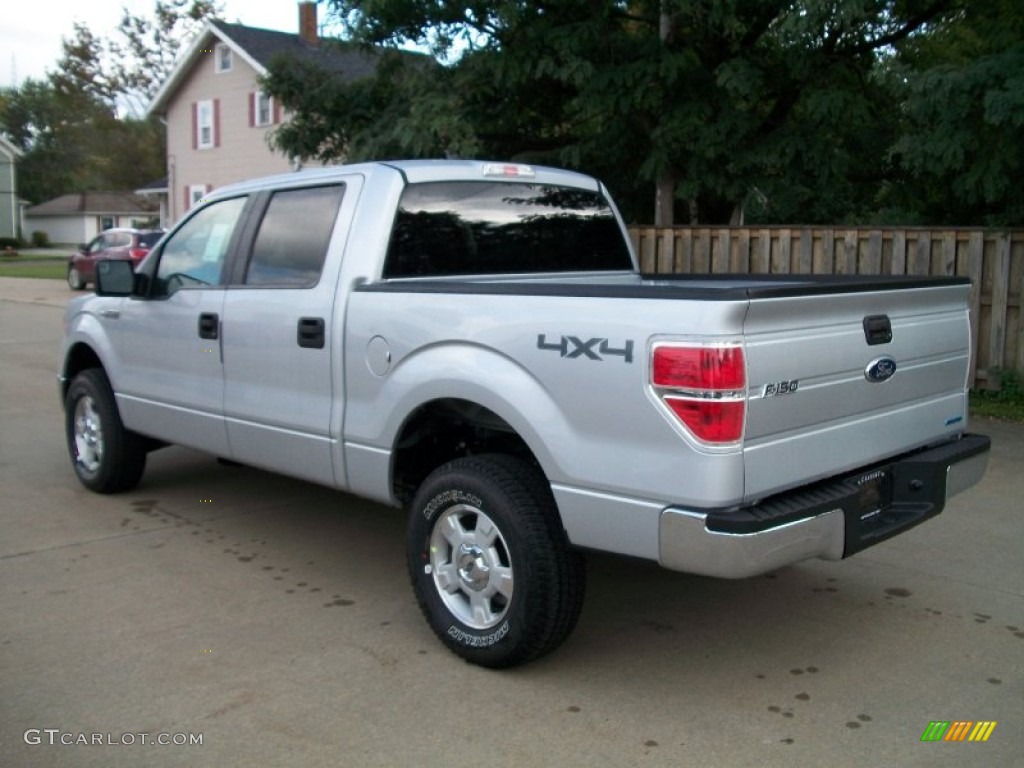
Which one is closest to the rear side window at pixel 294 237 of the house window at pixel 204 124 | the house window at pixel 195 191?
the house window at pixel 195 191

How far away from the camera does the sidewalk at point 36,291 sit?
22.7 meters

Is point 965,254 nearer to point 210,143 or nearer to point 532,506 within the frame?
point 532,506

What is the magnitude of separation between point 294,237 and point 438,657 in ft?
7.10

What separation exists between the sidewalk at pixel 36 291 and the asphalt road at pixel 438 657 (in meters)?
16.6

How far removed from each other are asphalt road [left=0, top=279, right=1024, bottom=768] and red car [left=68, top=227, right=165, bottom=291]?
2143 centimetres

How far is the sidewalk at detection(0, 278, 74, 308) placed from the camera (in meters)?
22.7

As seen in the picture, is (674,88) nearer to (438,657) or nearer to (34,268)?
(438,657)

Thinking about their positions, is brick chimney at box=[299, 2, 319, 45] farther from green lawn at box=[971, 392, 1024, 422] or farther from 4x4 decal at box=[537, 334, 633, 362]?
4x4 decal at box=[537, 334, 633, 362]

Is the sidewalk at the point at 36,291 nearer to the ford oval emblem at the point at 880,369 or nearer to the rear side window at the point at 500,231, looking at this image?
the rear side window at the point at 500,231

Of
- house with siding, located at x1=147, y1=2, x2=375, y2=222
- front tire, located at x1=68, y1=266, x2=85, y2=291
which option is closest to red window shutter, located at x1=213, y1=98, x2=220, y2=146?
house with siding, located at x1=147, y1=2, x2=375, y2=222

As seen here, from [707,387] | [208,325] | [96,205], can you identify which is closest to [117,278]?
[208,325]

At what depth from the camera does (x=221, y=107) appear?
3578 cm

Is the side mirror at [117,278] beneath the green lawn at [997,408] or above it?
above

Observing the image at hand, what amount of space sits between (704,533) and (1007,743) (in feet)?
4.19
